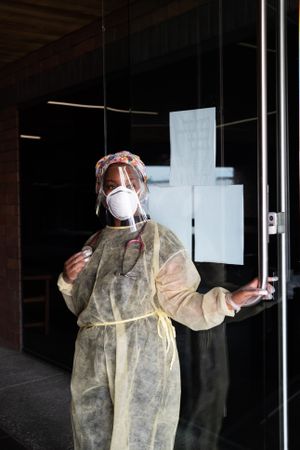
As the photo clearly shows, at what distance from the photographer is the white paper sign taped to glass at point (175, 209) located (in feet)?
6.77

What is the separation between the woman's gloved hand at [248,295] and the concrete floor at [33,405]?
1673mm

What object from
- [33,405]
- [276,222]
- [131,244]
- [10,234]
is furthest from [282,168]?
[10,234]

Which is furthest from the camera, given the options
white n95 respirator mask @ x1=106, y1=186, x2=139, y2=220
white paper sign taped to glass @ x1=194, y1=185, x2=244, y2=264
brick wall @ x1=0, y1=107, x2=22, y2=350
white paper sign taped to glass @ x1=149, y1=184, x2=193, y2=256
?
brick wall @ x1=0, y1=107, x2=22, y2=350

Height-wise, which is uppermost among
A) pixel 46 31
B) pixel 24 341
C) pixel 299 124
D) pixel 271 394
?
pixel 46 31

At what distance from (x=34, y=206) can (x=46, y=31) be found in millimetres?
1355

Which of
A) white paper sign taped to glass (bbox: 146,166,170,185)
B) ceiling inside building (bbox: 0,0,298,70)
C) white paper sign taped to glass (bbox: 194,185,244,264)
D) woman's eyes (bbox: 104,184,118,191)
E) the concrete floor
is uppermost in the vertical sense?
ceiling inside building (bbox: 0,0,298,70)

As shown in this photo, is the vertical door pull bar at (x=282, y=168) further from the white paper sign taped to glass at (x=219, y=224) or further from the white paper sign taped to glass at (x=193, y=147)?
the white paper sign taped to glass at (x=193, y=147)

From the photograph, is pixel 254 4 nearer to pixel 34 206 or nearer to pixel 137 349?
pixel 137 349

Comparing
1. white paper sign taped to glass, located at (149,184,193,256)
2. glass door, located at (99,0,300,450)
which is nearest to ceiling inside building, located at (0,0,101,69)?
glass door, located at (99,0,300,450)

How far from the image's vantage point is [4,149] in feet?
15.3

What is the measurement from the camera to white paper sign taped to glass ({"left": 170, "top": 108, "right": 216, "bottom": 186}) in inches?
78.8

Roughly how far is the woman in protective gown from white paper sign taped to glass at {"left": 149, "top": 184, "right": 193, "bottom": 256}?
0.96ft

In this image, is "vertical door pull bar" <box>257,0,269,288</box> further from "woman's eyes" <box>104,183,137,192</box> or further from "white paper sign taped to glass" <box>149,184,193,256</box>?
"white paper sign taped to glass" <box>149,184,193,256</box>

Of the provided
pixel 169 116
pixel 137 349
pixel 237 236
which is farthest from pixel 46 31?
pixel 137 349
